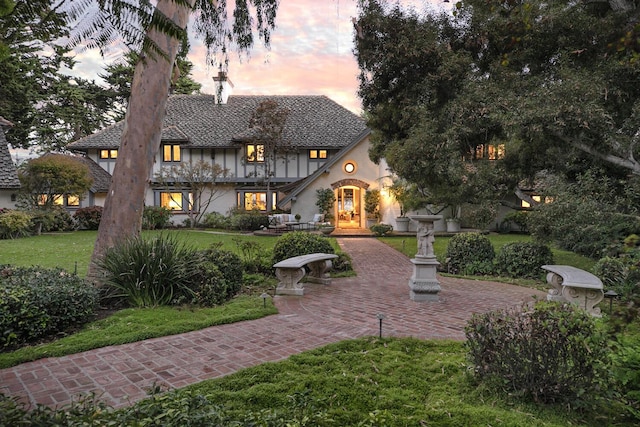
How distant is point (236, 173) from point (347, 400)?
21955 millimetres

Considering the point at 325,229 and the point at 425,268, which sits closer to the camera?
the point at 425,268

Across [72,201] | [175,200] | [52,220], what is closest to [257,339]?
[52,220]

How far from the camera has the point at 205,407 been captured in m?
2.32

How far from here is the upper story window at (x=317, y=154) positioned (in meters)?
24.3

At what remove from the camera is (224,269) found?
6.98m

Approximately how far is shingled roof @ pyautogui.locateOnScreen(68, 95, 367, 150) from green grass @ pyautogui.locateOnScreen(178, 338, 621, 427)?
20.4 m

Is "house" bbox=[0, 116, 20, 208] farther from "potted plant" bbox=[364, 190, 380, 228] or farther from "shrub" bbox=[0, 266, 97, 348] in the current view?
"potted plant" bbox=[364, 190, 380, 228]

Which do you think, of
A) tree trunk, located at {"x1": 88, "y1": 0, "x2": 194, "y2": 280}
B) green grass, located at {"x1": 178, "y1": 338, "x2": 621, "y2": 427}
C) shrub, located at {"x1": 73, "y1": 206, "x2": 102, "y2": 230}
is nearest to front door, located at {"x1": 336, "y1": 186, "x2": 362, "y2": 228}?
shrub, located at {"x1": 73, "y1": 206, "x2": 102, "y2": 230}

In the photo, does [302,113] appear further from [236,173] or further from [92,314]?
[92,314]

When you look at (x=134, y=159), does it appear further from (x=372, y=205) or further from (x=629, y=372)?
(x=372, y=205)

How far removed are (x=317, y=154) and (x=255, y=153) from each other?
12.8 feet

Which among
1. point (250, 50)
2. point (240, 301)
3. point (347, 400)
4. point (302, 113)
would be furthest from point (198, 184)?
point (347, 400)

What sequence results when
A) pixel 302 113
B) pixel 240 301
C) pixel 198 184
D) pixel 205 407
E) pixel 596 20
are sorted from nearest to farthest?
pixel 205 407, pixel 240 301, pixel 596 20, pixel 198 184, pixel 302 113

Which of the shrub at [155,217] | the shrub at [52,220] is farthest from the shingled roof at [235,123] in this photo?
the shrub at [52,220]
